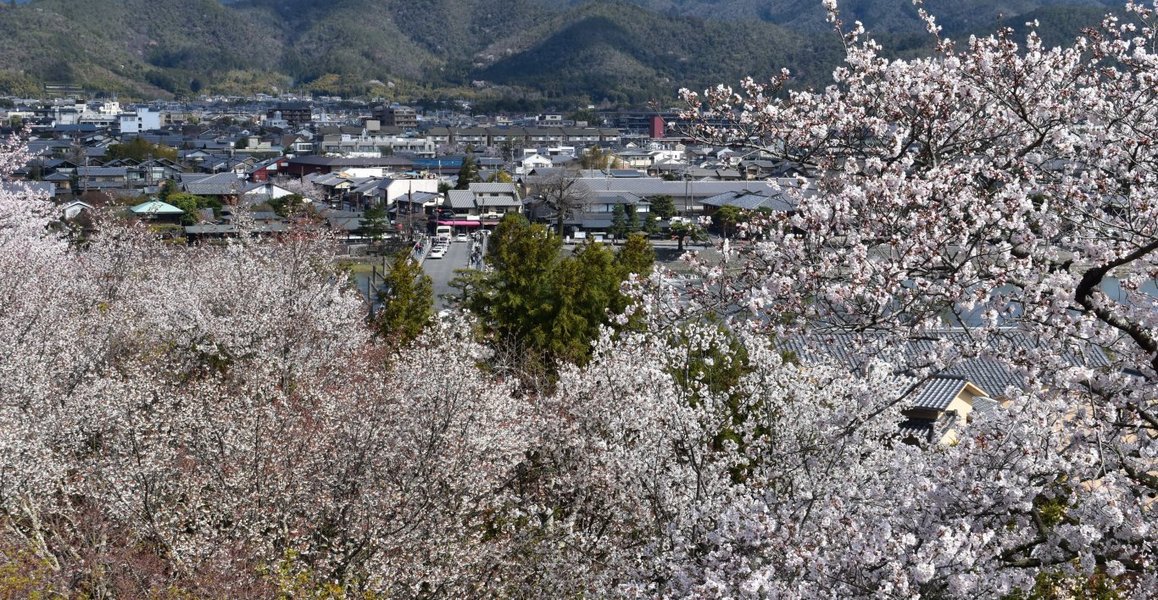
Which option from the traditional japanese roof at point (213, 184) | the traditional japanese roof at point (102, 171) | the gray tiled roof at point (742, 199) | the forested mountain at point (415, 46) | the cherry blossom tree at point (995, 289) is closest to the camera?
the cherry blossom tree at point (995, 289)

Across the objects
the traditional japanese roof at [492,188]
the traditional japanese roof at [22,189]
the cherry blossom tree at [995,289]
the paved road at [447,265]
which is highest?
the cherry blossom tree at [995,289]

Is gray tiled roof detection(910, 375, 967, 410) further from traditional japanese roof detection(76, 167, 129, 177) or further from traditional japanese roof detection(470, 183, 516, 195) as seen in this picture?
traditional japanese roof detection(76, 167, 129, 177)

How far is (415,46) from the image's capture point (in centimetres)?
12212

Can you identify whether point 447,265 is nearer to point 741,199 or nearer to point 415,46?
point 741,199

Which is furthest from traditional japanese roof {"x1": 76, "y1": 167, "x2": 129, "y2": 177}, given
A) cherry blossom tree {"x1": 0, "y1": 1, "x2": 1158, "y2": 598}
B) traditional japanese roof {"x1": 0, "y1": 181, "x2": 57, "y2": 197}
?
cherry blossom tree {"x1": 0, "y1": 1, "x2": 1158, "y2": 598}

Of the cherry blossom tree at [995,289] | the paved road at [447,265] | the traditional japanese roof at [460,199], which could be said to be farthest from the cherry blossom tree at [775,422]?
the traditional japanese roof at [460,199]

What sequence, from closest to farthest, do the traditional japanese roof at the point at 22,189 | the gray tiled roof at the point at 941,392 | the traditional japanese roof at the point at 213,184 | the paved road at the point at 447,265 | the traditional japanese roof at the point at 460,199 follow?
the gray tiled roof at the point at 941,392 → the traditional japanese roof at the point at 22,189 → the paved road at the point at 447,265 → the traditional japanese roof at the point at 460,199 → the traditional japanese roof at the point at 213,184

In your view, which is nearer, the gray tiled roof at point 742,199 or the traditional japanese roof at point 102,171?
the gray tiled roof at point 742,199

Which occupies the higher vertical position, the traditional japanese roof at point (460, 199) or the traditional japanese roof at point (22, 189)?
the traditional japanese roof at point (22, 189)

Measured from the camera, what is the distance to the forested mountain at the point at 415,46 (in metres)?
93.1

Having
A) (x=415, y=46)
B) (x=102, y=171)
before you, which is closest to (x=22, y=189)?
(x=102, y=171)

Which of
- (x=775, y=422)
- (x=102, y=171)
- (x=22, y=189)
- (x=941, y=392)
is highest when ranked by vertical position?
(x=775, y=422)

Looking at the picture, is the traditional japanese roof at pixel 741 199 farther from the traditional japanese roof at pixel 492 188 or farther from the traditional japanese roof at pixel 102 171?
the traditional japanese roof at pixel 102 171

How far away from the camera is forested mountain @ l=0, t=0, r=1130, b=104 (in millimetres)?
93125
